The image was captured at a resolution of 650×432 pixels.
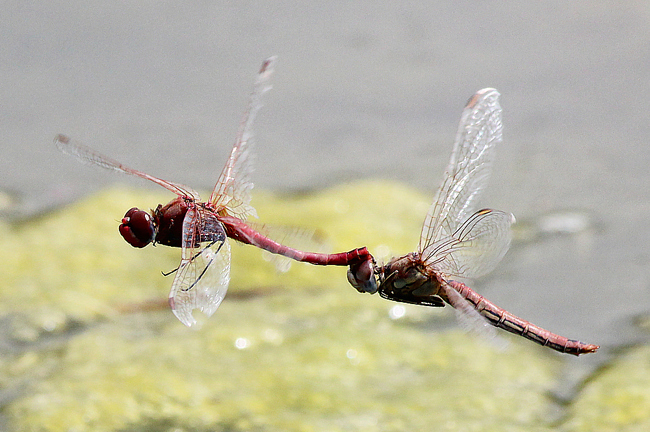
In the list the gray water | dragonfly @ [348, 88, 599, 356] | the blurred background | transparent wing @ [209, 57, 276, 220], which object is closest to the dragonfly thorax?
dragonfly @ [348, 88, 599, 356]

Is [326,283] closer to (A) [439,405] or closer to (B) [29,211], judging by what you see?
(A) [439,405]

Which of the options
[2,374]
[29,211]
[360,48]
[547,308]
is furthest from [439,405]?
[360,48]

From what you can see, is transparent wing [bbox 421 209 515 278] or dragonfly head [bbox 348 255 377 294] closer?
dragonfly head [bbox 348 255 377 294]

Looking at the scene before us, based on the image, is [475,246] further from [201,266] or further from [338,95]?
[338,95]

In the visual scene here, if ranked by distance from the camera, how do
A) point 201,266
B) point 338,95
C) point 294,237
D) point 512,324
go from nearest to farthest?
point 294,237 → point 201,266 → point 512,324 → point 338,95

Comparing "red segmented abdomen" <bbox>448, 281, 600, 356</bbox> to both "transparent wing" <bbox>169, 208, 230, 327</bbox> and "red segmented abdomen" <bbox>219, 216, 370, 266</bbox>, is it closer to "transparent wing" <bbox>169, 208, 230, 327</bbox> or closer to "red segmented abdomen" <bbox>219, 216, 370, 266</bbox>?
"red segmented abdomen" <bbox>219, 216, 370, 266</bbox>

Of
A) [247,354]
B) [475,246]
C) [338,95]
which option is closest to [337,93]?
[338,95]
